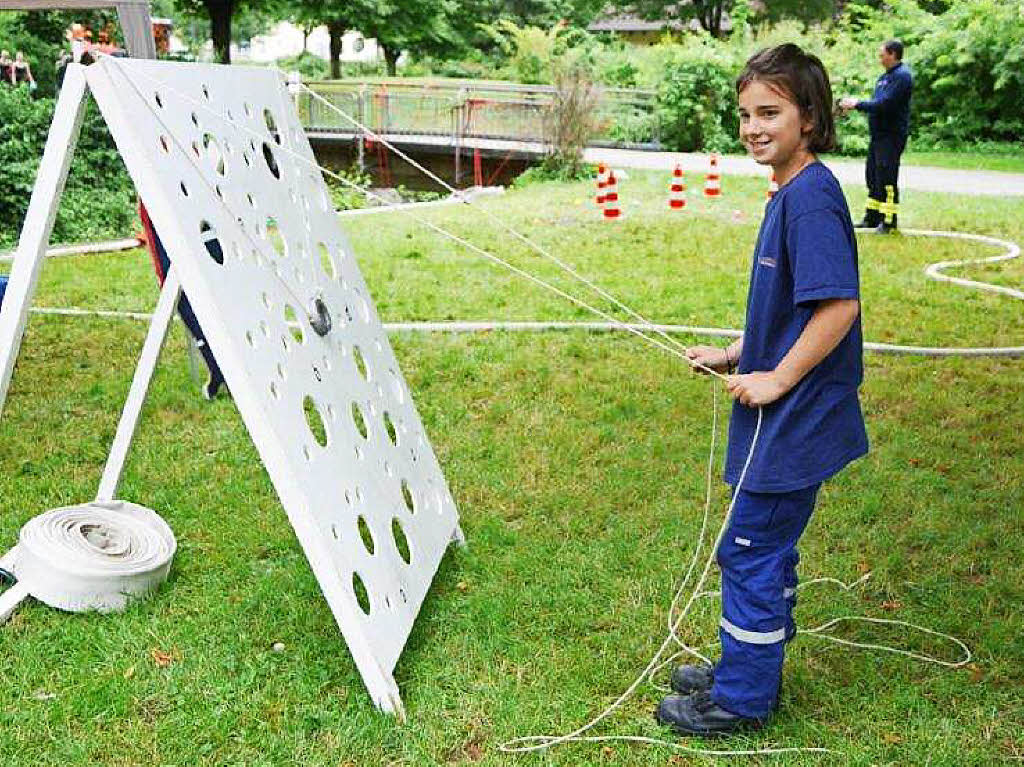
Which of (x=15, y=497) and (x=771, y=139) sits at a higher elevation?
(x=771, y=139)

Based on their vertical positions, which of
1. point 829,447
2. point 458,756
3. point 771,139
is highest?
point 771,139

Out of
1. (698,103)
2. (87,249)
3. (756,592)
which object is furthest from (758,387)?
(698,103)

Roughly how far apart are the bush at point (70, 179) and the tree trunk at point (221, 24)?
953 centimetres

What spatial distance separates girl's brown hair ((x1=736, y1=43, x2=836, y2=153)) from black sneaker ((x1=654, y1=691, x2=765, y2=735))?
54.4 inches

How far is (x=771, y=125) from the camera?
2357 millimetres

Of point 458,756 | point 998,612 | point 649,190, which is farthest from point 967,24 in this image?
point 458,756

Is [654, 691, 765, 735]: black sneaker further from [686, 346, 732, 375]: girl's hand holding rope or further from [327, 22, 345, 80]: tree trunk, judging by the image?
[327, 22, 345, 80]: tree trunk

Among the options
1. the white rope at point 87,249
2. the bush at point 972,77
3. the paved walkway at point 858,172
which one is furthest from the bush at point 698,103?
the white rope at point 87,249

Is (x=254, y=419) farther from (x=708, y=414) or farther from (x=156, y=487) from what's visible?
(x=708, y=414)

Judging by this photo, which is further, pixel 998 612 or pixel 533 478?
pixel 533 478

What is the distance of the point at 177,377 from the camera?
5555 millimetres

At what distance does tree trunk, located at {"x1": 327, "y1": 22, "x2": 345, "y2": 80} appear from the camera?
101 feet

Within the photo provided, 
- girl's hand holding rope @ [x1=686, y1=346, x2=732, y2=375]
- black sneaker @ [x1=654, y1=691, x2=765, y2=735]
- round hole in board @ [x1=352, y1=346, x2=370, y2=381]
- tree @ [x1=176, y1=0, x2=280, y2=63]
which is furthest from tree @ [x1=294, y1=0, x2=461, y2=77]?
black sneaker @ [x1=654, y1=691, x2=765, y2=735]

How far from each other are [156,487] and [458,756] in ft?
6.67
